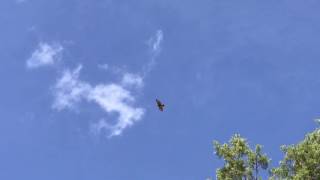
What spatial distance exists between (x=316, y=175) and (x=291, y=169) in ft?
10.4

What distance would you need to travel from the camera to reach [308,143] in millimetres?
86688

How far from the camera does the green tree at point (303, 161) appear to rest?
3322 inches

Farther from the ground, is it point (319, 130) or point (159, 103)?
point (319, 130)

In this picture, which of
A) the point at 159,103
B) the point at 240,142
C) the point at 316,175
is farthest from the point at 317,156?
the point at 159,103

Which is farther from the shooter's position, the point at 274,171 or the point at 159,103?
the point at 274,171

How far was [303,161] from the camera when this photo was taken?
283 feet

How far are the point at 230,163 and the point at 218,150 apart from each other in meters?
1.77

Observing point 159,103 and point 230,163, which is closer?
point 159,103

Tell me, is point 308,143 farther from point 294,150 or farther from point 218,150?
point 218,150

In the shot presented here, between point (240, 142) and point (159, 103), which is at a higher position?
point (240, 142)

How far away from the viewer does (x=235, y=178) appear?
8669 centimetres

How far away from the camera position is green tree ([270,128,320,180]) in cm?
8438

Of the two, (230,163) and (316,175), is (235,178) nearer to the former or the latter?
(230,163)

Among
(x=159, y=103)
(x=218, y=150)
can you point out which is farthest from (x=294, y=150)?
(x=159, y=103)
